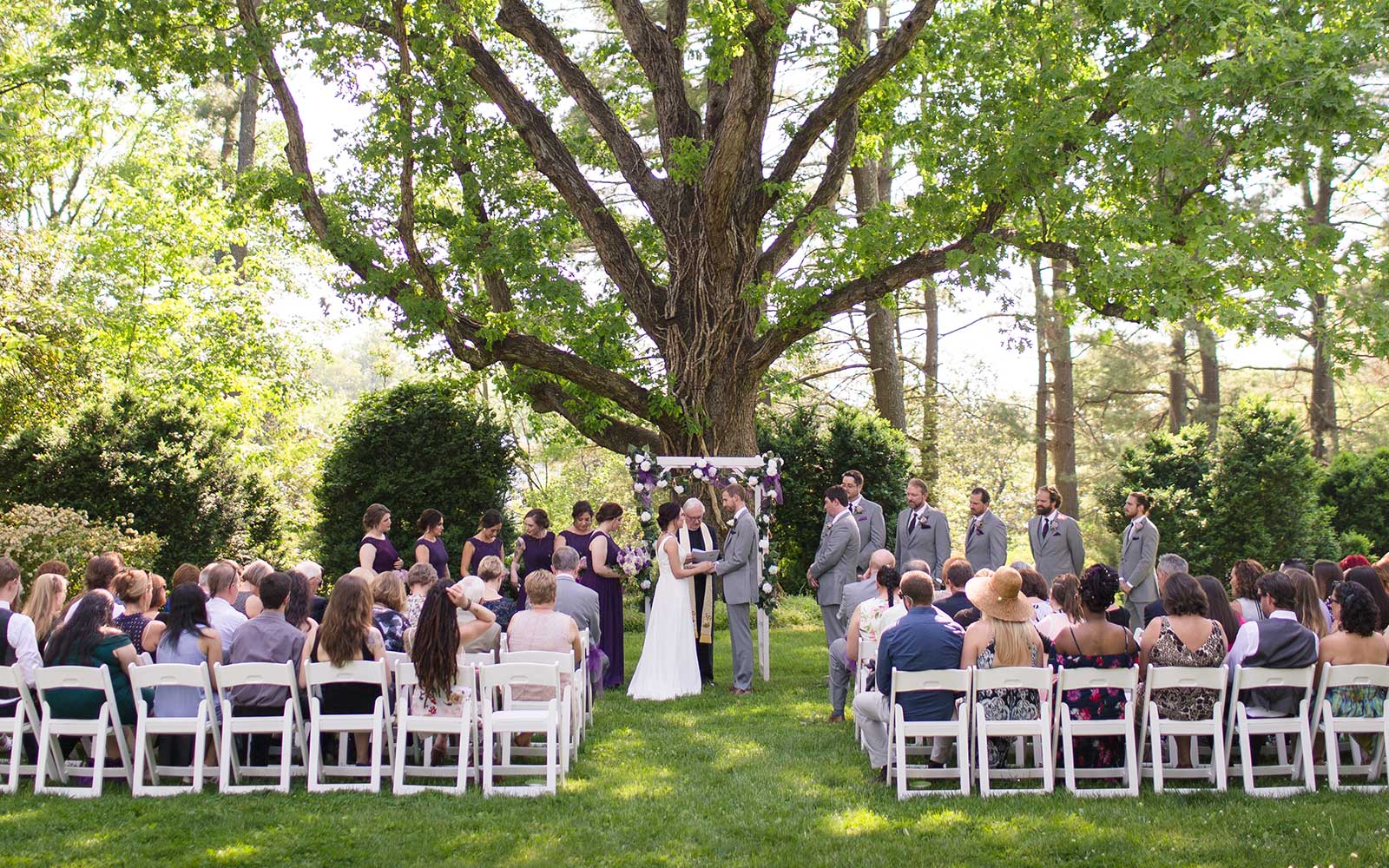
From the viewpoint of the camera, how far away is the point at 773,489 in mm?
12148

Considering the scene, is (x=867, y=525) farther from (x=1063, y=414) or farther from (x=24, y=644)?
(x=1063, y=414)

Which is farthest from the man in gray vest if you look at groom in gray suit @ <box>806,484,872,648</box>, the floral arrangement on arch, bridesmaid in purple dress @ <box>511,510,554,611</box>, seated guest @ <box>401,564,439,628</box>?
seated guest @ <box>401,564,439,628</box>

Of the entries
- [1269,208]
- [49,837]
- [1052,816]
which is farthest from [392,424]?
[1269,208]

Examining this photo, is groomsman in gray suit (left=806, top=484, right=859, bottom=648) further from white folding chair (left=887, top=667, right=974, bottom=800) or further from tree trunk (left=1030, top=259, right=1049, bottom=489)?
tree trunk (left=1030, top=259, right=1049, bottom=489)

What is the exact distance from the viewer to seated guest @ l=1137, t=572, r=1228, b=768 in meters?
6.96

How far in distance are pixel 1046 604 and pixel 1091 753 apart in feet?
5.37

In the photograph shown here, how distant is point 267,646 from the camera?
727cm

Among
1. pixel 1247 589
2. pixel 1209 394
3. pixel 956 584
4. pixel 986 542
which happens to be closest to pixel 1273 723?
pixel 1247 589

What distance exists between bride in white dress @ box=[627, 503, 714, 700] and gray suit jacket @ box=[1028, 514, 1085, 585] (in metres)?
3.40

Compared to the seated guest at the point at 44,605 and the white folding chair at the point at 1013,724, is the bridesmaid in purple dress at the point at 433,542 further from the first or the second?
the white folding chair at the point at 1013,724

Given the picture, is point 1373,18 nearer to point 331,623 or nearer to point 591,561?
point 591,561

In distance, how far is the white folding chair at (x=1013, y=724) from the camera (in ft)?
21.7

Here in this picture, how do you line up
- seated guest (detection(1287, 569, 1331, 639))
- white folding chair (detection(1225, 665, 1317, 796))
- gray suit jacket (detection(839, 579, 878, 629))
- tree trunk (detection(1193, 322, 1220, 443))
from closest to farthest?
white folding chair (detection(1225, 665, 1317, 796)), seated guest (detection(1287, 569, 1331, 639)), gray suit jacket (detection(839, 579, 878, 629)), tree trunk (detection(1193, 322, 1220, 443))

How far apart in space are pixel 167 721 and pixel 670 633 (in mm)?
4771
